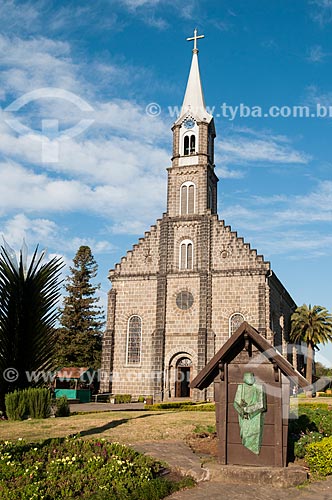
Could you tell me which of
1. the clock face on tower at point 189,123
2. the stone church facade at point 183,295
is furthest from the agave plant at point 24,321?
the clock face on tower at point 189,123

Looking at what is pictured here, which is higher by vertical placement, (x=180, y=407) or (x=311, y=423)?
(x=311, y=423)

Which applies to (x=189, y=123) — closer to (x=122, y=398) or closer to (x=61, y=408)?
(x=122, y=398)

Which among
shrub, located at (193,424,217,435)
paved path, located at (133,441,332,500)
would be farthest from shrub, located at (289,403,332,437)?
paved path, located at (133,441,332,500)

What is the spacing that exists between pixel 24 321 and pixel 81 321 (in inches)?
2120

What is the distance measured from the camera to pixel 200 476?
1000cm

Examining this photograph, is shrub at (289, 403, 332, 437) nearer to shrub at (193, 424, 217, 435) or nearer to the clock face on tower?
shrub at (193, 424, 217, 435)

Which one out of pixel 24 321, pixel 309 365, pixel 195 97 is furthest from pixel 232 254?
pixel 24 321

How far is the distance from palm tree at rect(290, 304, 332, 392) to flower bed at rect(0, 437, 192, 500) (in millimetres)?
37473

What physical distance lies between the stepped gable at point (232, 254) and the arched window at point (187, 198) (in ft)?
9.28

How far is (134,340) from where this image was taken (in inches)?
1527

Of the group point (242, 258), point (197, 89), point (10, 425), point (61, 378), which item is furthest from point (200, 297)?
point (10, 425)

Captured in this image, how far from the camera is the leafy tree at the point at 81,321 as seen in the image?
56.9 metres

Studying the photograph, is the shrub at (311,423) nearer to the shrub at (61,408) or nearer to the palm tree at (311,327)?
the shrub at (61,408)

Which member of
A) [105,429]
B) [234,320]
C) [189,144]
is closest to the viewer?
[105,429]
